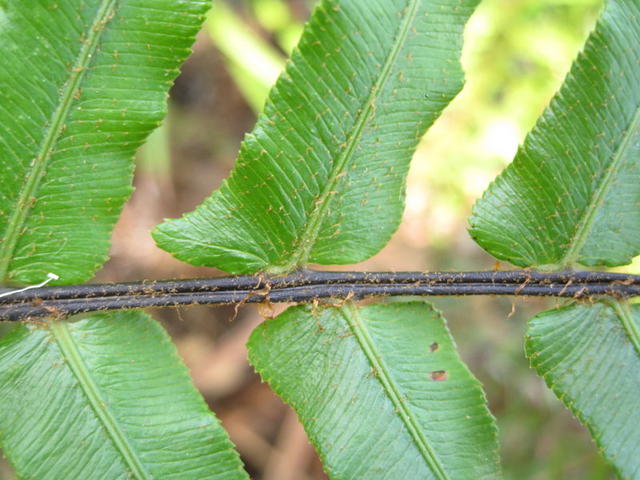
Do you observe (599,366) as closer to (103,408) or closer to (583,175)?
(583,175)

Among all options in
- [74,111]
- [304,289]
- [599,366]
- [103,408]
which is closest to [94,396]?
[103,408]

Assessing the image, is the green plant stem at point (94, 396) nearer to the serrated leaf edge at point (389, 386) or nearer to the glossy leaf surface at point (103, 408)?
the glossy leaf surface at point (103, 408)

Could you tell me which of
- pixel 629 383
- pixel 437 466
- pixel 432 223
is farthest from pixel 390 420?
pixel 432 223

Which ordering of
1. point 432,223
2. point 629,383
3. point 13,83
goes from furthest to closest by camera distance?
point 432,223
point 629,383
point 13,83

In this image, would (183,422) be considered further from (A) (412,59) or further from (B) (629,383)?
(B) (629,383)

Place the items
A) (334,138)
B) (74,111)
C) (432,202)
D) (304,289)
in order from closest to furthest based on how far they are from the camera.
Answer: (74,111) < (334,138) < (304,289) < (432,202)

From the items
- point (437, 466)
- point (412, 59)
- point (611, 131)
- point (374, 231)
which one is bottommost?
point (437, 466)
